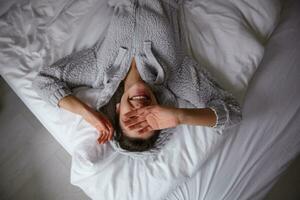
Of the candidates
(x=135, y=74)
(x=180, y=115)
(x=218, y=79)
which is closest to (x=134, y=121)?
(x=180, y=115)

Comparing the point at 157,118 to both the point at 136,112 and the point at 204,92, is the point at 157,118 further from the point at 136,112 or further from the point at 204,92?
the point at 204,92

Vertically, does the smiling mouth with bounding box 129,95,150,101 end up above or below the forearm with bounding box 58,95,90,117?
below

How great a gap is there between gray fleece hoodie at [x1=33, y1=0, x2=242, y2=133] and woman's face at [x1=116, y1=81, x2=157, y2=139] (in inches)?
3.6

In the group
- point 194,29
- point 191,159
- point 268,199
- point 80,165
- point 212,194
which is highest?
point 194,29

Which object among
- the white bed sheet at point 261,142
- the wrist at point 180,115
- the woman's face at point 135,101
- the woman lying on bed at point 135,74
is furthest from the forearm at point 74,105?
the white bed sheet at point 261,142

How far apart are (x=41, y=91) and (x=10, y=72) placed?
236 mm

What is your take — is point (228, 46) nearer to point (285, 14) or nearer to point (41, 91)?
point (285, 14)

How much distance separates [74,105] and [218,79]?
0.51 meters

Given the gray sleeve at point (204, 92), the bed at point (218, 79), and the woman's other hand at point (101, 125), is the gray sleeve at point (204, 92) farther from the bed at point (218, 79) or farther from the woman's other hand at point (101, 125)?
the woman's other hand at point (101, 125)

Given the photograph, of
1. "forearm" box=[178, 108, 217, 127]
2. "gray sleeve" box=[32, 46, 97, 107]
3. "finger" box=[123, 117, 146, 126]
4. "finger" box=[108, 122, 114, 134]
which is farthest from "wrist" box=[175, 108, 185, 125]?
"gray sleeve" box=[32, 46, 97, 107]

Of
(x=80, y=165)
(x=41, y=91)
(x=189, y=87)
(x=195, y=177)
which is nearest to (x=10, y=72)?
(x=41, y=91)

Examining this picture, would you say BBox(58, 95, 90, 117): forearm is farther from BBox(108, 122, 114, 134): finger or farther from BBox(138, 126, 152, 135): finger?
BBox(138, 126, 152, 135): finger

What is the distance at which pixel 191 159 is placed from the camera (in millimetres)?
879

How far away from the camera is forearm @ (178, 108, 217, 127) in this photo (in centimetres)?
80
